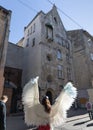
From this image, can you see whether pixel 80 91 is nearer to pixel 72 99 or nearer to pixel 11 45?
pixel 11 45

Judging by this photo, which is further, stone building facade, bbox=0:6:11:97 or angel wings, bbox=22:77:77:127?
stone building facade, bbox=0:6:11:97

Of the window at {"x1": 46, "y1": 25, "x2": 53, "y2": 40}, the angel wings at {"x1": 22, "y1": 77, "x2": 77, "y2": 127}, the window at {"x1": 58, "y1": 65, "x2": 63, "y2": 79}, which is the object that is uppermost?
the window at {"x1": 46, "y1": 25, "x2": 53, "y2": 40}

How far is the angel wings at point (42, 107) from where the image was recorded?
3322 millimetres

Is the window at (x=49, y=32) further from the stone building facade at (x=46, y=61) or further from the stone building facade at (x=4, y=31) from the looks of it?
the stone building facade at (x=4, y=31)

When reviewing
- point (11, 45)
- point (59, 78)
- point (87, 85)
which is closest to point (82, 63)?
point (87, 85)

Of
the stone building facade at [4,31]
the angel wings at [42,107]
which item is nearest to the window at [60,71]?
the stone building facade at [4,31]

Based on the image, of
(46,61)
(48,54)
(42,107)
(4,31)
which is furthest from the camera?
(48,54)

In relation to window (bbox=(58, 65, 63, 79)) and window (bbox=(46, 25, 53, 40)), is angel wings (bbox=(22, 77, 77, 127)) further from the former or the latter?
window (bbox=(46, 25, 53, 40))

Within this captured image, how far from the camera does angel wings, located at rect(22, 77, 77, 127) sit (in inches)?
131

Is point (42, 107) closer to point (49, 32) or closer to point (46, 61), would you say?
point (46, 61)

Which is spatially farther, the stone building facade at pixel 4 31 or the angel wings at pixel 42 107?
the stone building facade at pixel 4 31

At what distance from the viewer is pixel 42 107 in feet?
11.0

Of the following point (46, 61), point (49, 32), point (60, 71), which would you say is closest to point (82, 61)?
point (60, 71)

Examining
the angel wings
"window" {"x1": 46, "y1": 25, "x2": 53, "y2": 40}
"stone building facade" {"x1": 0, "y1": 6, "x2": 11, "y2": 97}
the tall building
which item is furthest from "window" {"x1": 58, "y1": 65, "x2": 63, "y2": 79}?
the angel wings
